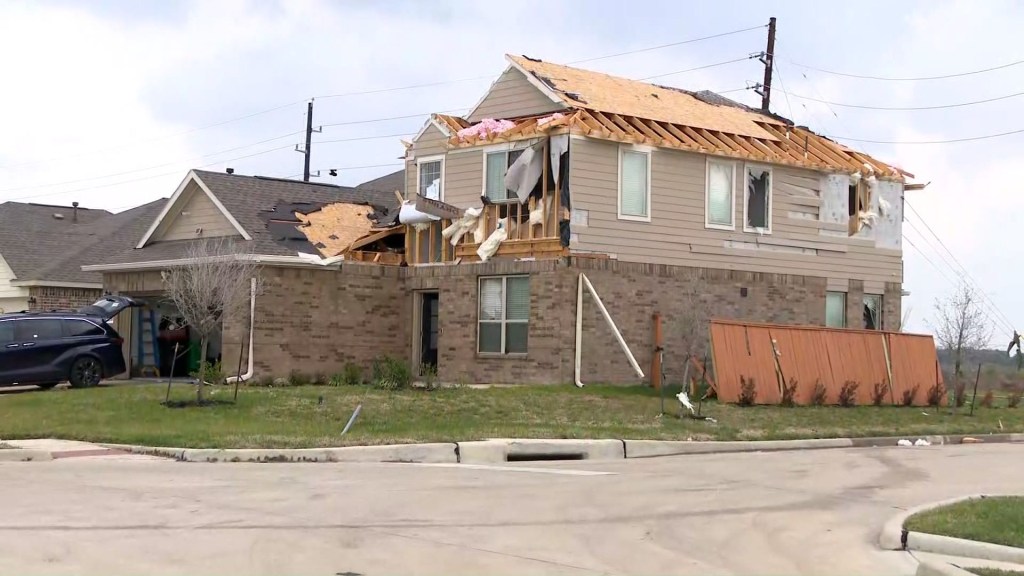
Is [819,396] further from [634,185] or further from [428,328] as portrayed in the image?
[428,328]

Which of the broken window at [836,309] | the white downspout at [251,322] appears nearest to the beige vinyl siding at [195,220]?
the white downspout at [251,322]

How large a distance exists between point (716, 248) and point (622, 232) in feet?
9.68

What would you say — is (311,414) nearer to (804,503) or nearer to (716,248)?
(804,503)

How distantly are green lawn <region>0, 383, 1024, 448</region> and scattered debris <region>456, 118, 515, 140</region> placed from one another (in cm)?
628

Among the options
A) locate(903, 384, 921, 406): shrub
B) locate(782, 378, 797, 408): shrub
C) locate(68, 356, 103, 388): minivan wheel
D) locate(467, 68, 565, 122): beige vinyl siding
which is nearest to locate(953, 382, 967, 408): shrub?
locate(903, 384, 921, 406): shrub

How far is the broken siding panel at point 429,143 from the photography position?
27.4m

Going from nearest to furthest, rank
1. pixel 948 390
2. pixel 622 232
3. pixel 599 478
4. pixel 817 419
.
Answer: pixel 599 478, pixel 817 419, pixel 622 232, pixel 948 390

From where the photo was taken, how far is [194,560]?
8359 mm

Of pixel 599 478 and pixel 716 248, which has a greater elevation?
pixel 716 248

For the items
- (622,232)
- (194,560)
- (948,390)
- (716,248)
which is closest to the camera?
(194,560)

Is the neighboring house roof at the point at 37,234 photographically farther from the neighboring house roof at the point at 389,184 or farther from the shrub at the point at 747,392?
the shrub at the point at 747,392

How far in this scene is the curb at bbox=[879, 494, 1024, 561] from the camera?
9.19 meters

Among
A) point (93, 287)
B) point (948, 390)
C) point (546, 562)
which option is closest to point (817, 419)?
point (948, 390)

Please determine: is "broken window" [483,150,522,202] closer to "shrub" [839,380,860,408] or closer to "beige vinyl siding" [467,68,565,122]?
"beige vinyl siding" [467,68,565,122]
